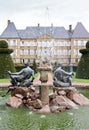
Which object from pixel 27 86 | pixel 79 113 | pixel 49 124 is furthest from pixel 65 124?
pixel 27 86

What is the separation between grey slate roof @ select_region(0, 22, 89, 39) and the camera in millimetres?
65750

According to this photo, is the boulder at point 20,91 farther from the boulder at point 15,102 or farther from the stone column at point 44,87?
the stone column at point 44,87

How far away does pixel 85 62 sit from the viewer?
77.3ft

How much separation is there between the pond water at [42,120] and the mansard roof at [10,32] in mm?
56127

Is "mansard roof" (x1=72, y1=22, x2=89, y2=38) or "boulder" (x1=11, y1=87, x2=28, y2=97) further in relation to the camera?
"mansard roof" (x1=72, y1=22, x2=89, y2=38)

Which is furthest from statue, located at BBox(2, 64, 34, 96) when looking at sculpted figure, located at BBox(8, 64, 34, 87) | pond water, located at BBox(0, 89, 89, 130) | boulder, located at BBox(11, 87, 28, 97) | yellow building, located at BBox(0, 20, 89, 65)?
yellow building, located at BBox(0, 20, 89, 65)

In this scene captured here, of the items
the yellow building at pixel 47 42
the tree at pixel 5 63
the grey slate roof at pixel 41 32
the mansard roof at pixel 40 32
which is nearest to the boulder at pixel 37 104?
the tree at pixel 5 63

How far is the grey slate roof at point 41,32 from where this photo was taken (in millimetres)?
65750

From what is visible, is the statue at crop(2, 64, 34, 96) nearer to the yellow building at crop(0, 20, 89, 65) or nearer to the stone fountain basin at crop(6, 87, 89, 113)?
the stone fountain basin at crop(6, 87, 89, 113)

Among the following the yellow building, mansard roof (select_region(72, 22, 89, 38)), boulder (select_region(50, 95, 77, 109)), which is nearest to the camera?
boulder (select_region(50, 95, 77, 109))

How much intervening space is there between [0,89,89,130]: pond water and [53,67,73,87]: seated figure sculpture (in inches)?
64.4

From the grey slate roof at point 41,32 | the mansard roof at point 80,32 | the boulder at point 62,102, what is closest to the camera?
the boulder at point 62,102

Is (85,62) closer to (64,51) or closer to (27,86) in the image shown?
(27,86)

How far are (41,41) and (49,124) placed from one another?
59.3 metres
